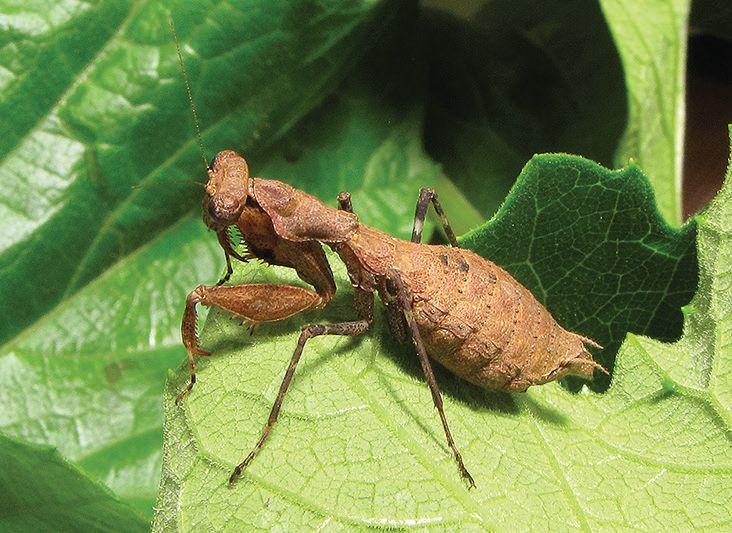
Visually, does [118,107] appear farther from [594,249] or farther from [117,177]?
[594,249]

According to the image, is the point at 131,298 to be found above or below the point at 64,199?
below

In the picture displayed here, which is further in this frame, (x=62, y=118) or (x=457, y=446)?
(x=62, y=118)

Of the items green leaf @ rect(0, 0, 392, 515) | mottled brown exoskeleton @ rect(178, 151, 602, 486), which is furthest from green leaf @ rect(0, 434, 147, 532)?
green leaf @ rect(0, 0, 392, 515)

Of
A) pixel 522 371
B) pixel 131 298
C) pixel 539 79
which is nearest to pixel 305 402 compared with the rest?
pixel 522 371

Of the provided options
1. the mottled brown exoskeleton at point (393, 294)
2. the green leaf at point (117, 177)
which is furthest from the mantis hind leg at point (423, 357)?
the green leaf at point (117, 177)

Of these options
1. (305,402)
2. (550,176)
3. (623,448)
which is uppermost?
(550,176)

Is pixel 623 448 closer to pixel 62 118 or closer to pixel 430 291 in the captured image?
pixel 430 291

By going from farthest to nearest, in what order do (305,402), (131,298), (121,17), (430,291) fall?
(131,298)
(121,17)
(430,291)
(305,402)
